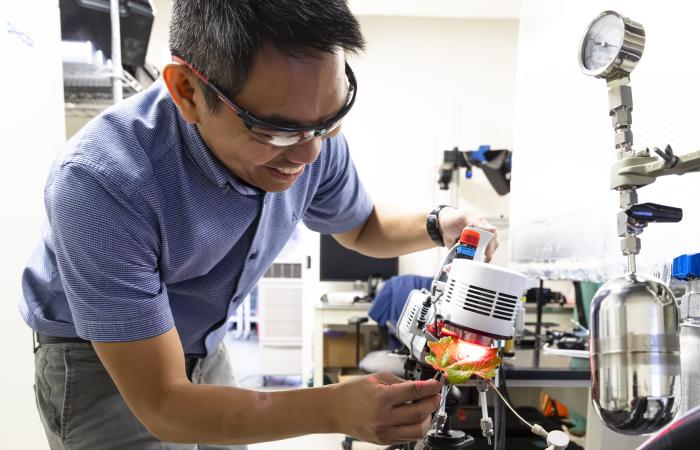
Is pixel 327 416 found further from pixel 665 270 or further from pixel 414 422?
pixel 665 270

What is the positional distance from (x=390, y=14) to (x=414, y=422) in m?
4.03

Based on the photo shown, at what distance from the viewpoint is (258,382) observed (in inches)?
160

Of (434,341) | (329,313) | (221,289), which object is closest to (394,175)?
(329,313)

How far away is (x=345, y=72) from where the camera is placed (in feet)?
2.34

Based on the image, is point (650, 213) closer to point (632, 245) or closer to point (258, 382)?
point (632, 245)

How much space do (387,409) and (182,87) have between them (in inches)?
21.5

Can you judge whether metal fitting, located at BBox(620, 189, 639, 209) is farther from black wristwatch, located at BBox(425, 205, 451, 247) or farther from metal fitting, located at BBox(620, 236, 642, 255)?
black wristwatch, located at BBox(425, 205, 451, 247)

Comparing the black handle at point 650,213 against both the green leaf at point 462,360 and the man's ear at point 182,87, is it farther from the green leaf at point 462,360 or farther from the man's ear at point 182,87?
the man's ear at point 182,87

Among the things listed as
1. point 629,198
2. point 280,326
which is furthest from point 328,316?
point 629,198

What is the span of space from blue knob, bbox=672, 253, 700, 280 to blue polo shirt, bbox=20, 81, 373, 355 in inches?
26.9

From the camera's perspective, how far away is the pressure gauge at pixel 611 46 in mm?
462

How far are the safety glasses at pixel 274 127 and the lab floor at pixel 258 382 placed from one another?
52.3 inches

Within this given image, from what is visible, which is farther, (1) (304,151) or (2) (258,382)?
(2) (258,382)

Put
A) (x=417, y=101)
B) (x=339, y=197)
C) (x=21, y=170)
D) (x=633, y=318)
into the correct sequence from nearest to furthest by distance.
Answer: (x=633, y=318)
(x=339, y=197)
(x=21, y=170)
(x=417, y=101)
